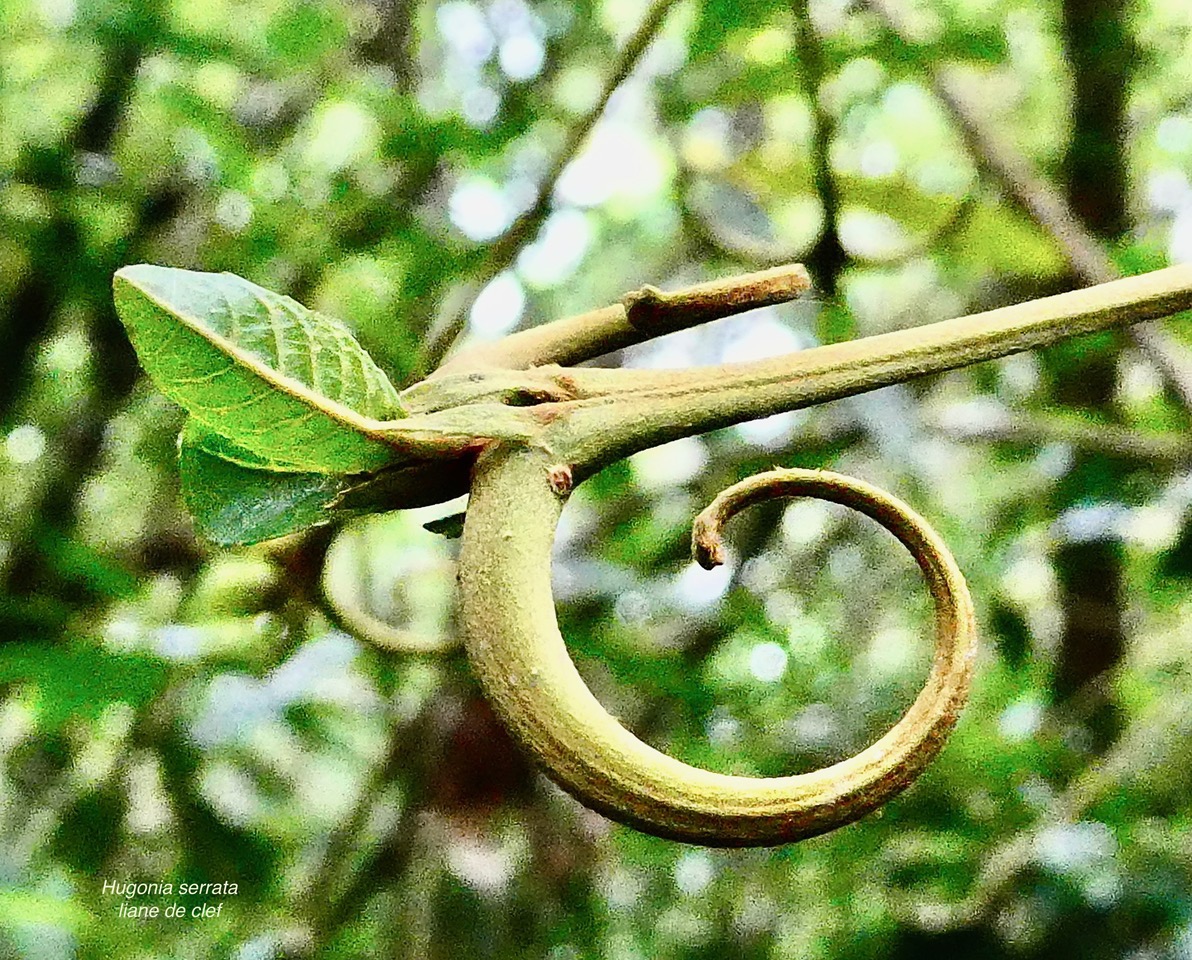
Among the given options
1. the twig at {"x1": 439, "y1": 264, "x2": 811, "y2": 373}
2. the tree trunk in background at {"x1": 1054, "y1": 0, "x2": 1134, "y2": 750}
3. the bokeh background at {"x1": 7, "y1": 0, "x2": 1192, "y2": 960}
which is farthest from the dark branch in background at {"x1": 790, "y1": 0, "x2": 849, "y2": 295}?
the twig at {"x1": 439, "y1": 264, "x2": 811, "y2": 373}

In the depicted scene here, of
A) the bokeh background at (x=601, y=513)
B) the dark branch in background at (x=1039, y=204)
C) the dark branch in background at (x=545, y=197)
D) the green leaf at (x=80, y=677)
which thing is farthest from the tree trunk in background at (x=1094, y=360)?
the green leaf at (x=80, y=677)

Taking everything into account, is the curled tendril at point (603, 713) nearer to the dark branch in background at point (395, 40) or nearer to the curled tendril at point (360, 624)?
the curled tendril at point (360, 624)

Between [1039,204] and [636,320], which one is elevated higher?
[636,320]

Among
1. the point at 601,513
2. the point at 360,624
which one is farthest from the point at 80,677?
the point at 601,513

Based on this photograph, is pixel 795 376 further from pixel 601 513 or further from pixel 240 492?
pixel 601 513

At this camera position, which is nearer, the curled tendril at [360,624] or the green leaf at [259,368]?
the green leaf at [259,368]

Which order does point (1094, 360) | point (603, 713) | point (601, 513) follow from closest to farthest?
1. point (603, 713)
2. point (1094, 360)
3. point (601, 513)

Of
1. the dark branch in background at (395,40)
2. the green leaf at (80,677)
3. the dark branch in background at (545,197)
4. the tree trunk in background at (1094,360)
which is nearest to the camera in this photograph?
the green leaf at (80,677)

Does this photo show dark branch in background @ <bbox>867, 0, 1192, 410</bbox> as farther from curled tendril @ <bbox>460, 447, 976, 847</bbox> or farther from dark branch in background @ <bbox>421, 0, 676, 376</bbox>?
curled tendril @ <bbox>460, 447, 976, 847</bbox>
